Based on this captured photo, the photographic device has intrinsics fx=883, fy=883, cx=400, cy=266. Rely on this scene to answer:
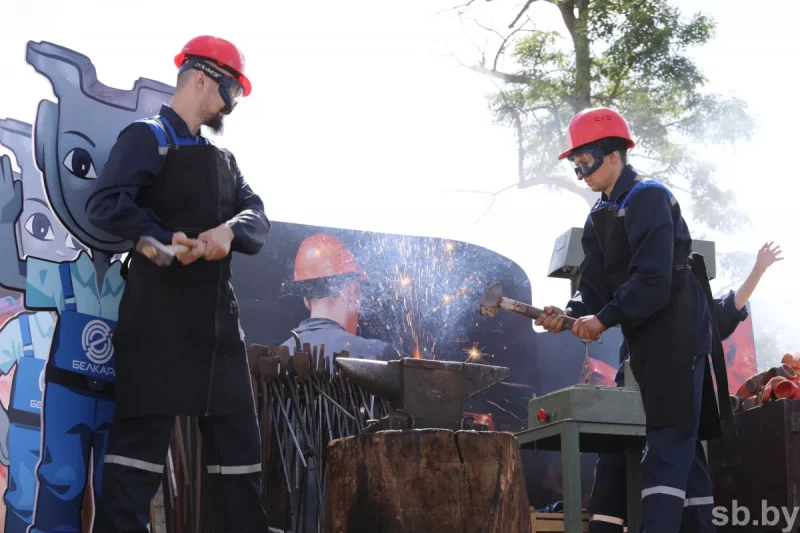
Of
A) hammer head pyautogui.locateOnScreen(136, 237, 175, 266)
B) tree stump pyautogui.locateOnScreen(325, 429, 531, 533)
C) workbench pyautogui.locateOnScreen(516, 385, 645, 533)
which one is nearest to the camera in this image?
hammer head pyautogui.locateOnScreen(136, 237, 175, 266)

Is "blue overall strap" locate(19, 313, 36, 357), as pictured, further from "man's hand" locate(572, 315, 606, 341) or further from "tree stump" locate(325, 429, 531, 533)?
"man's hand" locate(572, 315, 606, 341)

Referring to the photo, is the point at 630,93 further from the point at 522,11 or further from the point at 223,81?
the point at 223,81

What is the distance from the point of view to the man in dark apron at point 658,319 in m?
3.80

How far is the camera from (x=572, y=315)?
4.46m

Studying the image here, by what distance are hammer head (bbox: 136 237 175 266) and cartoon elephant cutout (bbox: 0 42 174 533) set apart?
0.65 metres

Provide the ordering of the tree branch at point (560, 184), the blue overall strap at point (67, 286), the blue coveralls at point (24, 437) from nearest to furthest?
1. the blue overall strap at point (67, 286)
2. the blue coveralls at point (24, 437)
3. the tree branch at point (560, 184)

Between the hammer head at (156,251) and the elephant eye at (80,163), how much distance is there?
2.47 feet

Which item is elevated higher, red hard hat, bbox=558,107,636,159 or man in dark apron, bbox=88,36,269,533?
red hard hat, bbox=558,107,636,159

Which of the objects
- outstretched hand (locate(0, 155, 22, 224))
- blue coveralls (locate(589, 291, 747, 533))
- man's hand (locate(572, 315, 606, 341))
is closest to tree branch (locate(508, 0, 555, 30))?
blue coveralls (locate(589, 291, 747, 533))

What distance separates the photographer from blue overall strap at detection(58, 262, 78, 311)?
3.69 m

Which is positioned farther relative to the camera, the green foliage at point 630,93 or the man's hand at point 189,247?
the green foliage at point 630,93

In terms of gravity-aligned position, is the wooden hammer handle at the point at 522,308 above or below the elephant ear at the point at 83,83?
below

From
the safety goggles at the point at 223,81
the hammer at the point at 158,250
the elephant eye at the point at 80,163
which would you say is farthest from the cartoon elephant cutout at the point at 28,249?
the safety goggles at the point at 223,81

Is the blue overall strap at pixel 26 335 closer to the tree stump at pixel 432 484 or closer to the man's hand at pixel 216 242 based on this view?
the man's hand at pixel 216 242
